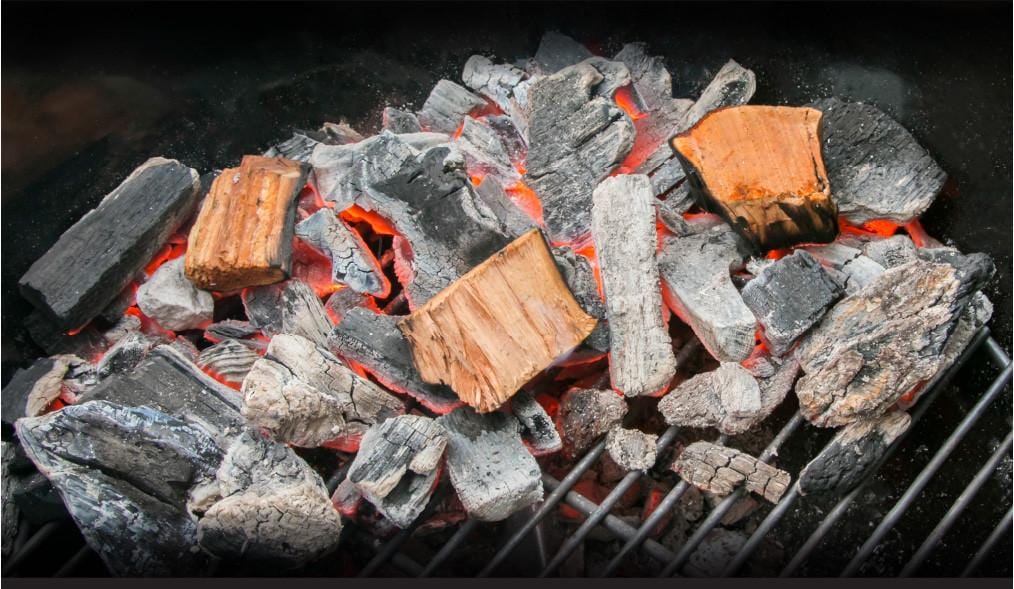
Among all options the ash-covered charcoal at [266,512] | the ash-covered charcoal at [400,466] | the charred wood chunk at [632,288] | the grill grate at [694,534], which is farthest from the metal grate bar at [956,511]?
the ash-covered charcoal at [266,512]

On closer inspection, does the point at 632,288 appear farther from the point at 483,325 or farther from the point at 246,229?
the point at 246,229

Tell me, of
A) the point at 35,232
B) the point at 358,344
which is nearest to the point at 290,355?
the point at 358,344

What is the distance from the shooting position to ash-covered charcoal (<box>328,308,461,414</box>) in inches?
57.7

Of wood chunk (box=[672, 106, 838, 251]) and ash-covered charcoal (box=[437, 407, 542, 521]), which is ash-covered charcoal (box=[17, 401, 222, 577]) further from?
wood chunk (box=[672, 106, 838, 251])

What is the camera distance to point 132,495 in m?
1.35

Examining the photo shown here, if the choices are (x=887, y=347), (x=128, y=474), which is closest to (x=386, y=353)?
(x=128, y=474)

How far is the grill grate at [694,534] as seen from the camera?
4.34ft

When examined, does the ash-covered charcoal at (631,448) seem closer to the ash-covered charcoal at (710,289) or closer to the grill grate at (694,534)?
the grill grate at (694,534)

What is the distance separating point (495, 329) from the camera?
139 cm

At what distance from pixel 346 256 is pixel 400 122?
0.38 metres

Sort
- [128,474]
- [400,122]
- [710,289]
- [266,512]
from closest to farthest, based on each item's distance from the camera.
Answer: [266,512]
[128,474]
[710,289]
[400,122]

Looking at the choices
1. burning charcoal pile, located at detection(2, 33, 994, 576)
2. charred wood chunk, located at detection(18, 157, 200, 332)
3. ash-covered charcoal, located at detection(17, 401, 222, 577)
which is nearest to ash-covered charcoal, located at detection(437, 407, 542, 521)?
burning charcoal pile, located at detection(2, 33, 994, 576)

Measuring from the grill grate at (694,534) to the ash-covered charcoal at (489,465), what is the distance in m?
0.04

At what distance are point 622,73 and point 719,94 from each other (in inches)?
7.5
